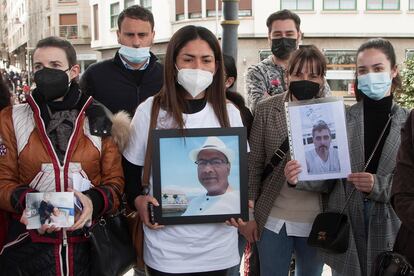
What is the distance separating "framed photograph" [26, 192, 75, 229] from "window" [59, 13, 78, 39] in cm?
4388

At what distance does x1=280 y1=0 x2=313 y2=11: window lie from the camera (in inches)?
1058

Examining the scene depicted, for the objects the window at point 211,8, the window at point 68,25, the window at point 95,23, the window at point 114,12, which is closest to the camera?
the window at point 211,8

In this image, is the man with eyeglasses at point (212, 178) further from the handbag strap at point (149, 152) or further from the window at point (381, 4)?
the window at point (381, 4)

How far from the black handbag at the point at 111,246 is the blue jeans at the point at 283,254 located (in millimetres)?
882

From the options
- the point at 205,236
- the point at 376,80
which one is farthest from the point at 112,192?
the point at 376,80

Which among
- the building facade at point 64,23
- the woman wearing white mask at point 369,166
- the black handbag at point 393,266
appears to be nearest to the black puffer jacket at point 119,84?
the woman wearing white mask at point 369,166

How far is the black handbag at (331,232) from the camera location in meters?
2.94

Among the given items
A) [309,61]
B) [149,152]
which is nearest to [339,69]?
[309,61]

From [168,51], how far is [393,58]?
4.79ft

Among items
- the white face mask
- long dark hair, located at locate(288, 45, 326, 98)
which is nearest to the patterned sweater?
long dark hair, located at locate(288, 45, 326, 98)

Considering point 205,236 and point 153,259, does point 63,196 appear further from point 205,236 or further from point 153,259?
point 205,236

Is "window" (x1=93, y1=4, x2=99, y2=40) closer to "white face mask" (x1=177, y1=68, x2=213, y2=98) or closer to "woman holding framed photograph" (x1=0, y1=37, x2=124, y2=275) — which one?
"woman holding framed photograph" (x1=0, y1=37, x2=124, y2=275)

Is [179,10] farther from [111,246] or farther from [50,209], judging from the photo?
[50,209]

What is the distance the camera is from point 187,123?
266 cm
